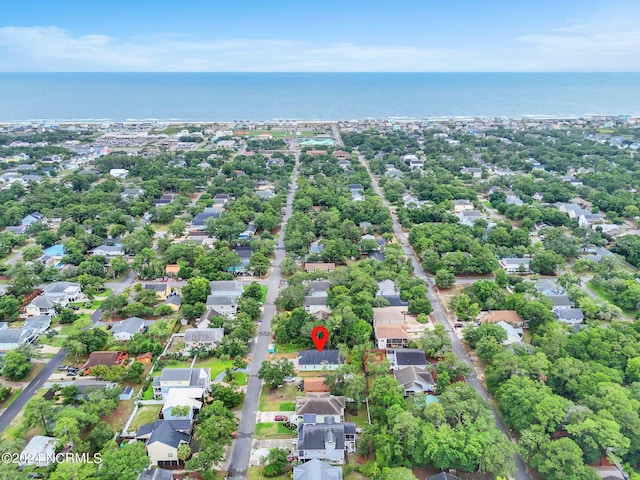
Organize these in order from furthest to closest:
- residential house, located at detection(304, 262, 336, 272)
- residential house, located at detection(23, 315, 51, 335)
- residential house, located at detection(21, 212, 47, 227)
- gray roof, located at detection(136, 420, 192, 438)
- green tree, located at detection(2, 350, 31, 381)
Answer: residential house, located at detection(21, 212, 47, 227), residential house, located at detection(304, 262, 336, 272), residential house, located at detection(23, 315, 51, 335), green tree, located at detection(2, 350, 31, 381), gray roof, located at detection(136, 420, 192, 438)

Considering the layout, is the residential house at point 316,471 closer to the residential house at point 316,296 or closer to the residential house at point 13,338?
the residential house at point 316,296

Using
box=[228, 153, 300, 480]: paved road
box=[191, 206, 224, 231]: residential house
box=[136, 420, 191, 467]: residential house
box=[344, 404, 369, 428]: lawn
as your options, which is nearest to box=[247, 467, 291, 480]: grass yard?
box=[228, 153, 300, 480]: paved road

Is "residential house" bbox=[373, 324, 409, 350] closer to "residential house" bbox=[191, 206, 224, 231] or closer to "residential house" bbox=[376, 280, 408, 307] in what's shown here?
"residential house" bbox=[376, 280, 408, 307]

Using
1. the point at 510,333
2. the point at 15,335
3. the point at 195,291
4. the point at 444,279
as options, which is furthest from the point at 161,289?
the point at 510,333

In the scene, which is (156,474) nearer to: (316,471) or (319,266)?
(316,471)

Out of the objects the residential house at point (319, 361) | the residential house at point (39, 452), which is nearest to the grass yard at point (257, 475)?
the residential house at point (319, 361)
